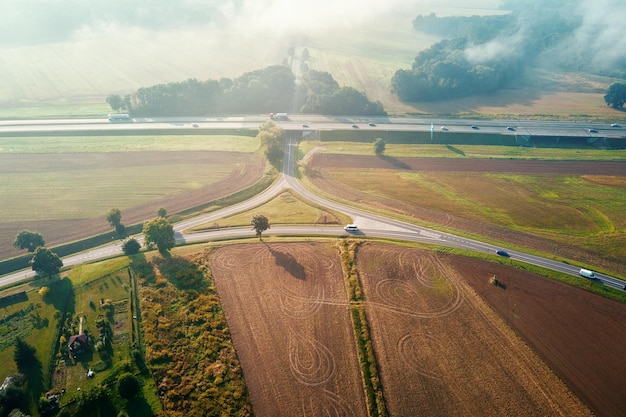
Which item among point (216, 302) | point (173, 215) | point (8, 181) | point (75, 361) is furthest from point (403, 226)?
point (8, 181)

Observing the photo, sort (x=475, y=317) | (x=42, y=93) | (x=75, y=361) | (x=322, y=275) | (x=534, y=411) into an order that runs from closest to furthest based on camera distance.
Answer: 1. (x=534, y=411)
2. (x=75, y=361)
3. (x=475, y=317)
4. (x=322, y=275)
5. (x=42, y=93)

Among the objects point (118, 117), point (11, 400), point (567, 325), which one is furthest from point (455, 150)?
point (118, 117)

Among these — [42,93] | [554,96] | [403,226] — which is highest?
[42,93]

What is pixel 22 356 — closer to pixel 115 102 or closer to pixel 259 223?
pixel 259 223

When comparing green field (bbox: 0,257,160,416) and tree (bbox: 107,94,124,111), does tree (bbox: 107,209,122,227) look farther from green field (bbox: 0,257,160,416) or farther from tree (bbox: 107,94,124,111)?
tree (bbox: 107,94,124,111)

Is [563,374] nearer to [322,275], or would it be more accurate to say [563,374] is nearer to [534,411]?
[534,411]

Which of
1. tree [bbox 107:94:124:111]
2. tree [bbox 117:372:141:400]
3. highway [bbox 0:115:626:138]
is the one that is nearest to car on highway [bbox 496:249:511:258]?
highway [bbox 0:115:626:138]
